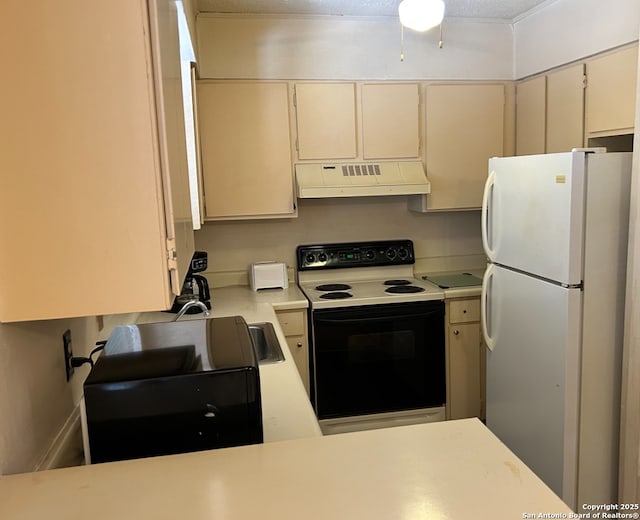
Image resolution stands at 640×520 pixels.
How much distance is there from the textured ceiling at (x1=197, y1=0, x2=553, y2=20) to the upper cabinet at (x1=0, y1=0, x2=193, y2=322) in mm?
1972

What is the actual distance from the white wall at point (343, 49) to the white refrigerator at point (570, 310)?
1002 millimetres

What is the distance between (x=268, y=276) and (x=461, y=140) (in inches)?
55.8

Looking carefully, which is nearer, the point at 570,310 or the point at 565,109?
Answer: the point at 570,310

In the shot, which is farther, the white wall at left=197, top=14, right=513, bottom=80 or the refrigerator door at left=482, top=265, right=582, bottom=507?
the white wall at left=197, top=14, right=513, bottom=80

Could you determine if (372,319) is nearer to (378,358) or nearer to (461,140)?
(378,358)

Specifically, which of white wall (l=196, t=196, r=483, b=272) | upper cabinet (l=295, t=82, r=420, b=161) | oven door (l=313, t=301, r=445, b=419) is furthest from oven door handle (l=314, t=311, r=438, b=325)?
upper cabinet (l=295, t=82, r=420, b=161)

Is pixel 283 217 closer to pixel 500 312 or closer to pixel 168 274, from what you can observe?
pixel 500 312

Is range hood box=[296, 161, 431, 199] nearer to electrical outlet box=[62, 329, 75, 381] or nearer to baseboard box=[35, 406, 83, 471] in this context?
electrical outlet box=[62, 329, 75, 381]

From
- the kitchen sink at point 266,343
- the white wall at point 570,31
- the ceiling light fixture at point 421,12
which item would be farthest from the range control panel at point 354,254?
the ceiling light fixture at point 421,12

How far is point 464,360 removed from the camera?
3150mm

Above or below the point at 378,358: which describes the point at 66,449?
above

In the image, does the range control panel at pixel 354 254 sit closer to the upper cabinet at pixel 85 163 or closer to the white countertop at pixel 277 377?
the white countertop at pixel 277 377

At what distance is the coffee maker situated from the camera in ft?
9.20

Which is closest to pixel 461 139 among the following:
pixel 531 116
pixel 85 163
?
pixel 531 116
